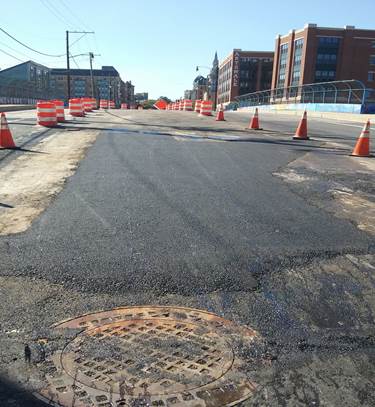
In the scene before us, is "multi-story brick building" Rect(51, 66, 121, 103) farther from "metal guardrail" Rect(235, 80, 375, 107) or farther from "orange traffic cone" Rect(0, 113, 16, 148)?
"orange traffic cone" Rect(0, 113, 16, 148)

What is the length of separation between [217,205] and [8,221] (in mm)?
2575

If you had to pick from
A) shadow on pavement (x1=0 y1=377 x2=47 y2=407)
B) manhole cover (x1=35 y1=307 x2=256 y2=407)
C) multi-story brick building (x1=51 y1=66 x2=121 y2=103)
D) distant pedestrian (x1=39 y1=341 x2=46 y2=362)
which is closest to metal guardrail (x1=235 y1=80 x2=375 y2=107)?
manhole cover (x1=35 y1=307 x2=256 y2=407)

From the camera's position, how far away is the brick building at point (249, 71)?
113250 millimetres

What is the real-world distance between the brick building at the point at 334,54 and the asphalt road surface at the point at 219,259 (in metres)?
83.5

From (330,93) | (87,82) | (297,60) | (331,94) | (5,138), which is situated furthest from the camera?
(87,82)

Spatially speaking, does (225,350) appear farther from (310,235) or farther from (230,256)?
(310,235)

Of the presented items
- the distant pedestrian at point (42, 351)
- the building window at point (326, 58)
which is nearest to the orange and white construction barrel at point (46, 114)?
the distant pedestrian at point (42, 351)

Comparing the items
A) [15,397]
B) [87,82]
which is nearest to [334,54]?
[87,82]

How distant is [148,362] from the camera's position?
2340mm

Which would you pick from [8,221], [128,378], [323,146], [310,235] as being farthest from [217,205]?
[323,146]

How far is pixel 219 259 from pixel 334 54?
89121 millimetres

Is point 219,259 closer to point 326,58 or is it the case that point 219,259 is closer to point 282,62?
point 326,58

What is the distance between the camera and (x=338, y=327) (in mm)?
2730

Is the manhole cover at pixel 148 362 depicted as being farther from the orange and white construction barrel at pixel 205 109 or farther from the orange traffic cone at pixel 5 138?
the orange and white construction barrel at pixel 205 109
